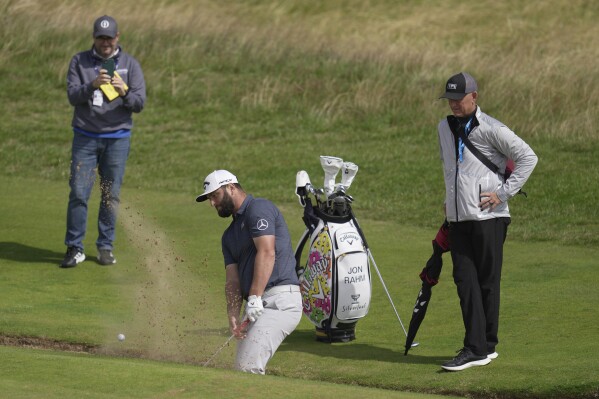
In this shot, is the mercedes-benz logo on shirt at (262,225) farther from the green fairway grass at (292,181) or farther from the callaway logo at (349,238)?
the callaway logo at (349,238)

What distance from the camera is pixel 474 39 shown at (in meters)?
32.0

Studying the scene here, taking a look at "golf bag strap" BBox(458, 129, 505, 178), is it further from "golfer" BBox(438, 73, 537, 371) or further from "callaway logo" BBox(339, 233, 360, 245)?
"callaway logo" BBox(339, 233, 360, 245)

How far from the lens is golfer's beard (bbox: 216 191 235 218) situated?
1005 centimetres

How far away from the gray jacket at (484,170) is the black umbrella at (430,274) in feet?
1.04

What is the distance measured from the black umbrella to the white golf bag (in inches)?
24.4

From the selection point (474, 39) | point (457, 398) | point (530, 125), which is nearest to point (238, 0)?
point (474, 39)

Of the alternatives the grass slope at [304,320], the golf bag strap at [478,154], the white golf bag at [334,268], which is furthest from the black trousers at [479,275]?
the white golf bag at [334,268]

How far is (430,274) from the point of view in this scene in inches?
414

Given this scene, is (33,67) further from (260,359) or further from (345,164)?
(260,359)

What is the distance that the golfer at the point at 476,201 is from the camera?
9.92 meters

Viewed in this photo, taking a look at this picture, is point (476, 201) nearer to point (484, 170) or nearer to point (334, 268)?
point (484, 170)

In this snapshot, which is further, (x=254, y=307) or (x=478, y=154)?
(x=478, y=154)

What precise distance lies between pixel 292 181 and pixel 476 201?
10.0 metres

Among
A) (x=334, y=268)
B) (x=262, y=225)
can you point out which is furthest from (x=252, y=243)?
(x=334, y=268)
